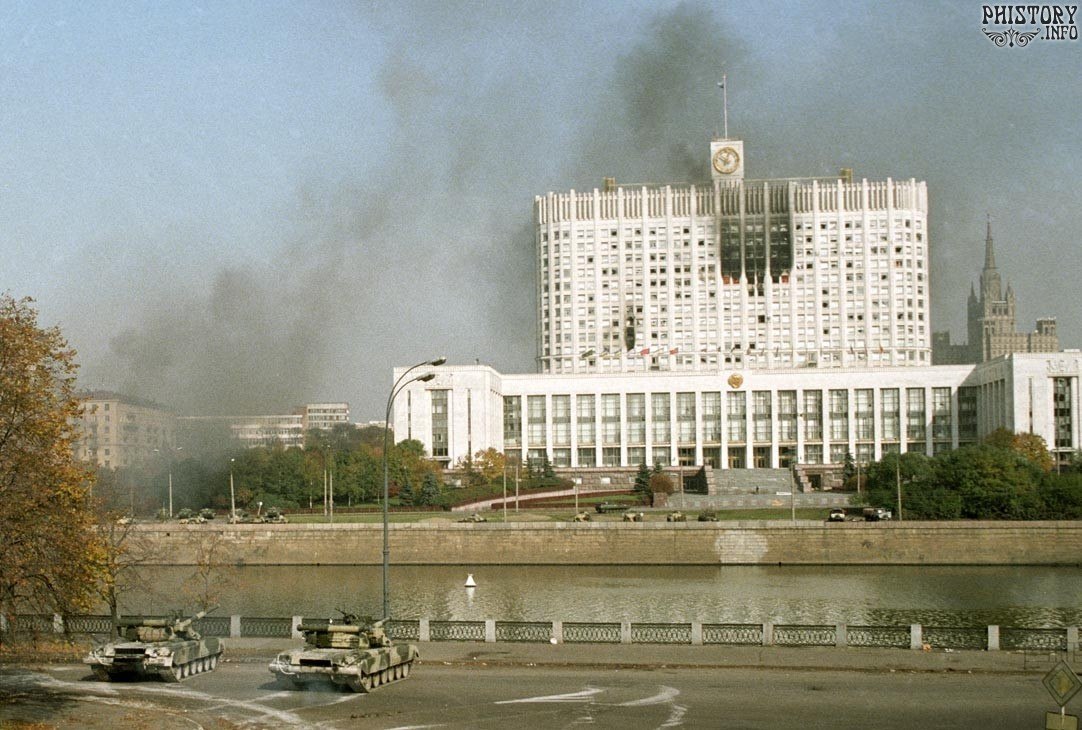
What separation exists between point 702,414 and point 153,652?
13338 cm

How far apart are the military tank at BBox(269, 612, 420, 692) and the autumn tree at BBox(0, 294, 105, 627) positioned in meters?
5.45

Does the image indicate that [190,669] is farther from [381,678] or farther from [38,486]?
[38,486]

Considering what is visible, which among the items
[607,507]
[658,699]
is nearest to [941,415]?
[607,507]

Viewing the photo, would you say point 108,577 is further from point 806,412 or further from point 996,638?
point 806,412

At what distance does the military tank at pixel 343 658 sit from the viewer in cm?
3203

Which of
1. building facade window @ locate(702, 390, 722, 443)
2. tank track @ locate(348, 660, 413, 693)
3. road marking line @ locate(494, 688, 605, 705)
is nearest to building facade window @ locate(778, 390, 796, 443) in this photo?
building facade window @ locate(702, 390, 722, 443)

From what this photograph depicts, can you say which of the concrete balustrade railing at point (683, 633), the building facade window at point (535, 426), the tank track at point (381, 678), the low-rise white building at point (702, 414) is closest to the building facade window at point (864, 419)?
the low-rise white building at point (702, 414)

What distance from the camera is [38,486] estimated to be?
28.9 m

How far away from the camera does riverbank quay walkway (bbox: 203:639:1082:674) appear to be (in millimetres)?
35969

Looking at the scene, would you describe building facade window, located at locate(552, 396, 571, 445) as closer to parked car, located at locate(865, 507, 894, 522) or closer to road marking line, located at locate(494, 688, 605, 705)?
parked car, located at locate(865, 507, 894, 522)

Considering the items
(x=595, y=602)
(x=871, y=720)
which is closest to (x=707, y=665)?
(x=871, y=720)

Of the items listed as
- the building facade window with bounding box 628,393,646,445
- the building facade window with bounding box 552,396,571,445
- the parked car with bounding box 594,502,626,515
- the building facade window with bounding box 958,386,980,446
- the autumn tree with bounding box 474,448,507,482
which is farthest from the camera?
the building facade window with bounding box 552,396,571,445

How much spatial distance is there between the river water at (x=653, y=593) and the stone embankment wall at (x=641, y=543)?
4.56ft

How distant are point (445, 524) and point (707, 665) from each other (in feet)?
185
